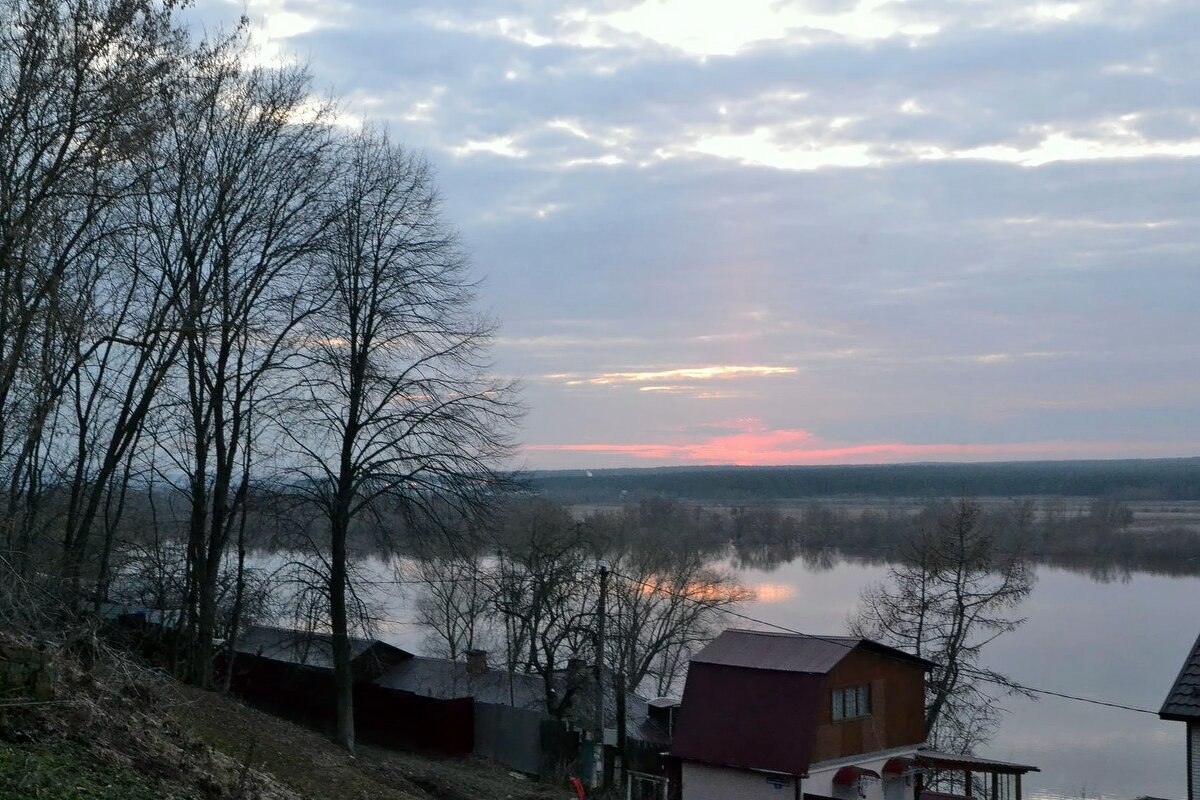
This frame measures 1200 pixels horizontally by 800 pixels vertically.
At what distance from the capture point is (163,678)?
11.0 meters

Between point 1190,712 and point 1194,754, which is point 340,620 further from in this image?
point 1194,754

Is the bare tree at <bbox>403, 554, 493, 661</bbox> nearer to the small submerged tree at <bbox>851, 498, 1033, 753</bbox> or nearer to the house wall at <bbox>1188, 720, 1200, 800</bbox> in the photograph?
the small submerged tree at <bbox>851, 498, 1033, 753</bbox>

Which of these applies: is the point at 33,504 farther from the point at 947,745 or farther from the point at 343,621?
the point at 947,745

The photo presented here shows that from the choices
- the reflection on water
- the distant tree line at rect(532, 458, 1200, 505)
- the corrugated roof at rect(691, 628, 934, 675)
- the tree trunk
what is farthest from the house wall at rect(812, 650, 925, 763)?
the distant tree line at rect(532, 458, 1200, 505)

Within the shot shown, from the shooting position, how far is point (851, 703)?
23750mm

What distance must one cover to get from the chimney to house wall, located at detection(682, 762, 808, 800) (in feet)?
29.2

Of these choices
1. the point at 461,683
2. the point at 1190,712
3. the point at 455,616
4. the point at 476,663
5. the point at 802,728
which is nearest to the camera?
the point at 1190,712

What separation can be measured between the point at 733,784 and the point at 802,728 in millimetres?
2068

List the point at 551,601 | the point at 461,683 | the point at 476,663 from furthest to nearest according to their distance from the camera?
the point at 476,663
the point at 551,601
the point at 461,683

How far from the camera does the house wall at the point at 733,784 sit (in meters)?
22.1

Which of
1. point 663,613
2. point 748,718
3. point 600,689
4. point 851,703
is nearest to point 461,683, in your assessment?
point 748,718

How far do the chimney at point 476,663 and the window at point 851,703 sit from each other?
11.4 meters

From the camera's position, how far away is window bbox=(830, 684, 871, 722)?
23281mm

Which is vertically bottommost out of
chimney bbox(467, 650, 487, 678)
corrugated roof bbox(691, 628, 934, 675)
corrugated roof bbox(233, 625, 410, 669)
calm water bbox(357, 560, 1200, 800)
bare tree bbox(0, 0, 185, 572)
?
calm water bbox(357, 560, 1200, 800)
